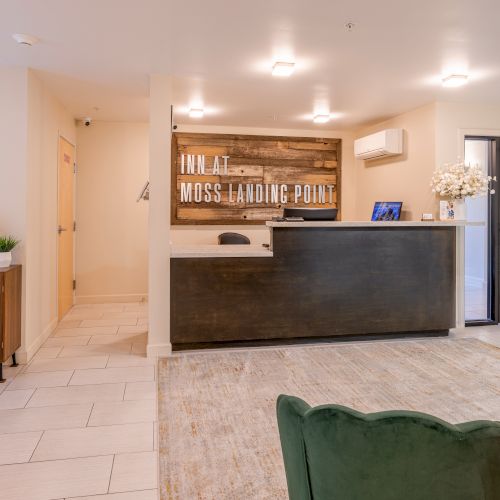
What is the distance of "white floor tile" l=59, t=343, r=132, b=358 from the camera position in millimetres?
4168

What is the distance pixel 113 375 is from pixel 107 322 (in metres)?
1.89

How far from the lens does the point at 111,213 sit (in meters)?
6.48

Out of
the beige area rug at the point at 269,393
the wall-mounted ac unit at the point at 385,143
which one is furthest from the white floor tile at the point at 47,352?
the wall-mounted ac unit at the point at 385,143

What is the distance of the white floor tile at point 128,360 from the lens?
12.8 feet

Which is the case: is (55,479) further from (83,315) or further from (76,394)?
(83,315)

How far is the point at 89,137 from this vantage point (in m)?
6.33

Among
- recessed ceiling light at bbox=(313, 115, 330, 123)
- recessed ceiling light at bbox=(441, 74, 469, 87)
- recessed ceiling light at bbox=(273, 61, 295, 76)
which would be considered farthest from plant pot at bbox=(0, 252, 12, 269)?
recessed ceiling light at bbox=(441, 74, 469, 87)

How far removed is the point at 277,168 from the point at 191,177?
121cm

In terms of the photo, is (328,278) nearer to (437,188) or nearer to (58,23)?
(437,188)

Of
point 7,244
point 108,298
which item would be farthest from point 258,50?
point 108,298

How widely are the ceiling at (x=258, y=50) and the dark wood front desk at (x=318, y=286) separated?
138 cm

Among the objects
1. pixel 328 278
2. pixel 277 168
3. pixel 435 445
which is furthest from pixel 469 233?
pixel 435 445

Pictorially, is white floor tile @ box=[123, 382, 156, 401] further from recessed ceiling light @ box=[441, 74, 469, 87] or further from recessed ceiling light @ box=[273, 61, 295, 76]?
recessed ceiling light @ box=[441, 74, 469, 87]

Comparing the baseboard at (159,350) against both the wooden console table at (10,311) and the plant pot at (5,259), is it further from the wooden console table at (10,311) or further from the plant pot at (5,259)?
the plant pot at (5,259)
